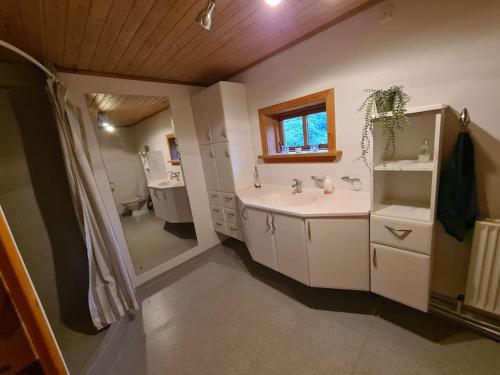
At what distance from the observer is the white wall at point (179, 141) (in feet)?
6.41

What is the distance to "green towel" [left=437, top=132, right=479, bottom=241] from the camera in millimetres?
1250

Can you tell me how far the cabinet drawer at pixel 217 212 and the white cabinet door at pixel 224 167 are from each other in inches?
11.8

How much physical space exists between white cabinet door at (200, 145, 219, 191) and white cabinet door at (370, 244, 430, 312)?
187 cm

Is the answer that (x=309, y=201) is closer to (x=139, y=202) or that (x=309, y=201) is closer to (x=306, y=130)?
(x=306, y=130)

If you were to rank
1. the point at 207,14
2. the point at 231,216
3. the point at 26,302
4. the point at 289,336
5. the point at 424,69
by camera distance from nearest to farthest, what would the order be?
the point at 26,302
the point at 207,14
the point at 424,69
the point at 289,336
the point at 231,216

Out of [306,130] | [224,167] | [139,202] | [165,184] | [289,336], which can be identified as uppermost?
[306,130]

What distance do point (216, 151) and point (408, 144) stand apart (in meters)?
1.87

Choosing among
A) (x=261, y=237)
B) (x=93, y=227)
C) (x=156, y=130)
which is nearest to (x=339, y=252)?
(x=261, y=237)

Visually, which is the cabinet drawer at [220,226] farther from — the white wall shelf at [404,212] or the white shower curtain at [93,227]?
the white wall shelf at [404,212]

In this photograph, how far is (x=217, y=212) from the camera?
9.20 feet

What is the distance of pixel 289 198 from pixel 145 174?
172 cm

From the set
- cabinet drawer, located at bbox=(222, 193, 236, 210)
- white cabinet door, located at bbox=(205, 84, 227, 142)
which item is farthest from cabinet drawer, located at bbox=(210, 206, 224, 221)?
white cabinet door, located at bbox=(205, 84, 227, 142)

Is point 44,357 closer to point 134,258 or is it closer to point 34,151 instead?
point 34,151

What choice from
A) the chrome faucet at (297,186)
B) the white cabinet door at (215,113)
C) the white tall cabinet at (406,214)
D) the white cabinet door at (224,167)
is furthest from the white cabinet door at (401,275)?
the white cabinet door at (215,113)
